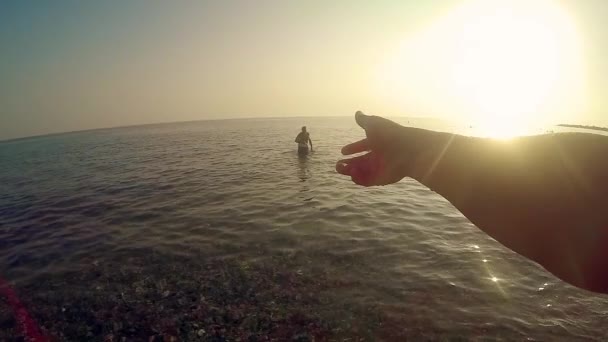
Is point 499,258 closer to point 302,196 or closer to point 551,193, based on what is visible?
point 551,193

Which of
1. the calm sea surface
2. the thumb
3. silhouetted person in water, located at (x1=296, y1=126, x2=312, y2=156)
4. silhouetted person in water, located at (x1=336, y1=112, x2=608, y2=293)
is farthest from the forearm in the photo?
silhouetted person in water, located at (x1=296, y1=126, x2=312, y2=156)

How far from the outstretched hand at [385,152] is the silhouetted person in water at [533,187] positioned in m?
0.01

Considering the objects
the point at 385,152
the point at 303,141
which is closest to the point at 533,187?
the point at 385,152

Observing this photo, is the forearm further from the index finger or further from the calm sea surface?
the calm sea surface

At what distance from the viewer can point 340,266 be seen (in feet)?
28.3

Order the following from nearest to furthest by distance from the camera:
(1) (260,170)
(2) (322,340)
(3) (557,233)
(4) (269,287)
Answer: (3) (557,233) < (2) (322,340) < (4) (269,287) < (1) (260,170)

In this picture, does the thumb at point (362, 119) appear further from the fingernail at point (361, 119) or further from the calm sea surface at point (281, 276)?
the calm sea surface at point (281, 276)

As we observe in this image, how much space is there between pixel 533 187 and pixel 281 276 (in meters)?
6.68

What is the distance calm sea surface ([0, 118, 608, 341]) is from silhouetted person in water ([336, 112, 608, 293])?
430 centimetres

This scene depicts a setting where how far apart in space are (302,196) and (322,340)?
1075cm

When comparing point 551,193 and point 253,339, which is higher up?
point 551,193

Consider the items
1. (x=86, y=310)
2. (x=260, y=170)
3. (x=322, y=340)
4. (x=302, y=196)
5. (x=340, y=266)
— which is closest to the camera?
(x=322, y=340)

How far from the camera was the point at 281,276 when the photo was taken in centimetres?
810

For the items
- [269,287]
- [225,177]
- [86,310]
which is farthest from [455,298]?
[225,177]
